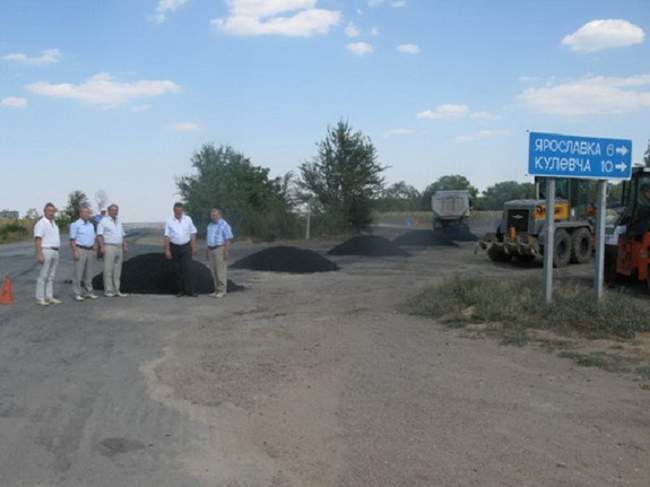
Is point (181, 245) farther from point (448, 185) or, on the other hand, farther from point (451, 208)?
point (448, 185)

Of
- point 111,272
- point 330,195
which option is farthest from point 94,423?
point 330,195

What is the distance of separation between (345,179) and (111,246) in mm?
30348

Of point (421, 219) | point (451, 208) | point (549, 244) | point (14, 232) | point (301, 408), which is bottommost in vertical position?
point (14, 232)

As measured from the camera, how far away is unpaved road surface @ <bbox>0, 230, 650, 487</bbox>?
491cm

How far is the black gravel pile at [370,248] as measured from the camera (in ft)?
92.7

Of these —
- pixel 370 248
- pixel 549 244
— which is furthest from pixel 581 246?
pixel 549 244

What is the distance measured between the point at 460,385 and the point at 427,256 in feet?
68.3

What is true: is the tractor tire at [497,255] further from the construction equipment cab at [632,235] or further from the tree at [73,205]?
the tree at [73,205]

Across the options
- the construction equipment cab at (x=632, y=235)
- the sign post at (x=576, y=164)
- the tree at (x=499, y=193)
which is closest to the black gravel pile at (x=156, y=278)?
the sign post at (x=576, y=164)

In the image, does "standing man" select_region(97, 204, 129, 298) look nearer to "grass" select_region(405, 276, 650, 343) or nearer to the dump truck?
"grass" select_region(405, 276, 650, 343)

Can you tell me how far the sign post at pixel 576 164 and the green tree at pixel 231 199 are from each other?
1270 inches

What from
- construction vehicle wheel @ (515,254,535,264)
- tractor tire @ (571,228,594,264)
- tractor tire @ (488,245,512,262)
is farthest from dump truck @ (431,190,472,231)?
tractor tire @ (571,228,594,264)

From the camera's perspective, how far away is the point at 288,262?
21.7 metres

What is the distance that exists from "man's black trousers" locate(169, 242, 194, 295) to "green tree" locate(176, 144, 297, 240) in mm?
28542
